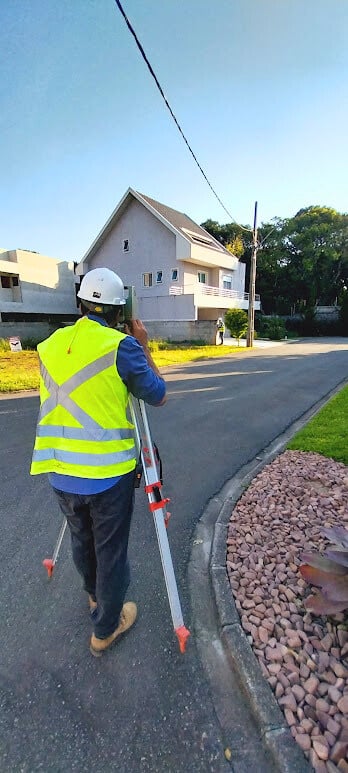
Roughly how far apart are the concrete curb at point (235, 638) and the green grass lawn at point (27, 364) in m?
7.23

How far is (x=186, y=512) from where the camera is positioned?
3.36 m

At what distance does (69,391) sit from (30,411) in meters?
5.84

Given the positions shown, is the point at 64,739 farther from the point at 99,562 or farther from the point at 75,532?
the point at 75,532

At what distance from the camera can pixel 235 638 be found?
6.34ft

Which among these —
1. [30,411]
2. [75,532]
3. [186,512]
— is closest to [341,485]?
[186,512]

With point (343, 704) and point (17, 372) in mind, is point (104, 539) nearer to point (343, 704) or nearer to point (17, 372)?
point (343, 704)

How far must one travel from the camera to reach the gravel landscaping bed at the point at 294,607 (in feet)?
4.95

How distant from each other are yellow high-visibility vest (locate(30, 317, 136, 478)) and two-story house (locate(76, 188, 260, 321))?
20394 millimetres

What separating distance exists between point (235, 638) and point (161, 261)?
77.1 feet

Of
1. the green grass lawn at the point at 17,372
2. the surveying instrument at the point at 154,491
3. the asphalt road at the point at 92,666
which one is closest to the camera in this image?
the asphalt road at the point at 92,666

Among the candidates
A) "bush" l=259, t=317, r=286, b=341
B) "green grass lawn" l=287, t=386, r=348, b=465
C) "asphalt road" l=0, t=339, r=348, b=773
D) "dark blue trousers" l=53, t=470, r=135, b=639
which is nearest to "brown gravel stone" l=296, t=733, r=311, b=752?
"asphalt road" l=0, t=339, r=348, b=773

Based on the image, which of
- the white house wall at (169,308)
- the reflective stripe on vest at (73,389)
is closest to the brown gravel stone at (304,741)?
the reflective stripe on vest at (73,389)

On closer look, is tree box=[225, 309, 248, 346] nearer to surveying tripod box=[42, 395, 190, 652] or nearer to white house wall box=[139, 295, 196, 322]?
white house wall box=[139, 295, 196, 322]

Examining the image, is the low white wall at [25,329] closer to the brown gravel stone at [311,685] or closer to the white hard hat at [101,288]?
the white hard hat at [101,288]
